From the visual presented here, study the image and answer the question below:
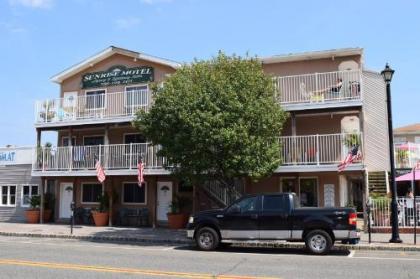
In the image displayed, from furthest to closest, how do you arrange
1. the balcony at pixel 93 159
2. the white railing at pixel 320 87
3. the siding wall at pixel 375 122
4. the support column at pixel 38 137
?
the support column at pixel 38 137, the siding wall at pixel 375 122, the balcony at pixel 93 159, the white railing at pixel 320 87

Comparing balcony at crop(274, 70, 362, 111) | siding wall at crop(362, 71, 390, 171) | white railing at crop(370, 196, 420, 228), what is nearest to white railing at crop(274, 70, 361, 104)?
balcony at crop(274, 70, 362, 111)

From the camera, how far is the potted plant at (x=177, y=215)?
2439 centimetres

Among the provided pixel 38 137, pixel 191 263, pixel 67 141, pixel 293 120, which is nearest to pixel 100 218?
pixel 67 141

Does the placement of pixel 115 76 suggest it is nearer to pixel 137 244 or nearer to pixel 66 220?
pixel 66 220

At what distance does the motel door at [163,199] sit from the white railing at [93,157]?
7.88ft

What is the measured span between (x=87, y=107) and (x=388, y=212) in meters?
16.4

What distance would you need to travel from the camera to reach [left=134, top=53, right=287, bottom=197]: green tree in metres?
18.1

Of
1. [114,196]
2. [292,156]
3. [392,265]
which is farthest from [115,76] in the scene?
[392,265]

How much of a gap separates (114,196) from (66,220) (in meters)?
3.55

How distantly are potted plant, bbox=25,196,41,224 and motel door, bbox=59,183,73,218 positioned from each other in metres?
1.27

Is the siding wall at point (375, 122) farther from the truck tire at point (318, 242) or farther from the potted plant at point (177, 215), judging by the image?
the truck tire at point (318, 242)

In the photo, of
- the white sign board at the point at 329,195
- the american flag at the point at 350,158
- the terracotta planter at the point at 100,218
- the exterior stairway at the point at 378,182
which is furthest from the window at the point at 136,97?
the exterior stairway at the point at 378,182

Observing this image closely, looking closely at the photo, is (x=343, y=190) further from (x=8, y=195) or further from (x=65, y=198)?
(x=8, y=195)

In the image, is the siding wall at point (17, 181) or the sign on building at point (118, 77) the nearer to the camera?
the sign on building at point (118, 77)
